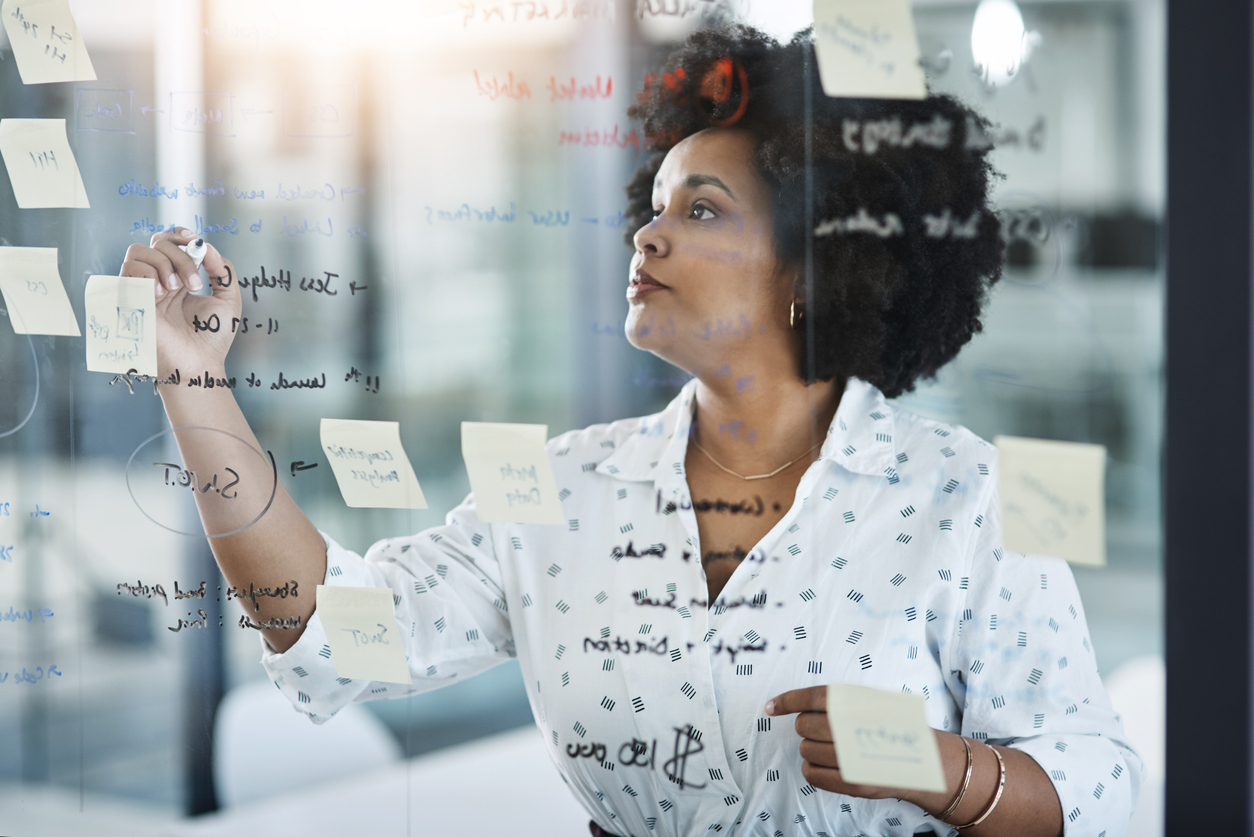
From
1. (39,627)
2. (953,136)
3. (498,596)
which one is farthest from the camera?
(39,627)

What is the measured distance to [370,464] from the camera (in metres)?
1.21

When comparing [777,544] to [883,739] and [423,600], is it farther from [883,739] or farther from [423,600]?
[423,600]

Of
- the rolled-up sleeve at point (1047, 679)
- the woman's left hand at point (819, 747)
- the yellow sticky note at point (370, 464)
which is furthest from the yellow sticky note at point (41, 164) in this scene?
the rolled-up sleeve at point (1047, 679)

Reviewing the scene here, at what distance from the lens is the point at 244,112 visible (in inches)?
48.2

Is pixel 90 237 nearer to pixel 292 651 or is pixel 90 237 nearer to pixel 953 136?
pixel 292 651

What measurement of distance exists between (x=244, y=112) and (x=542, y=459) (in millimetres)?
589

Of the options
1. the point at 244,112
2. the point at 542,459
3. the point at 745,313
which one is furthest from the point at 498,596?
the point at 244,112

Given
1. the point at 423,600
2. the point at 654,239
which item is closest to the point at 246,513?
the point at 423,600

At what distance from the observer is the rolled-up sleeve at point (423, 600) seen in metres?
1.20

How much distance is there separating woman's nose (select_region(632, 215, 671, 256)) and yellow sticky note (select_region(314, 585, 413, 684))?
53 cm

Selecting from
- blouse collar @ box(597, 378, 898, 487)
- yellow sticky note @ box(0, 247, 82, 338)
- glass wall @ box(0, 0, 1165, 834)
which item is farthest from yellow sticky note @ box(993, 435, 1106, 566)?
yellow sticky note @ box(0, 247, 82, 338)

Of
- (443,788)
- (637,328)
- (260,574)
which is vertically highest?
(637,328)

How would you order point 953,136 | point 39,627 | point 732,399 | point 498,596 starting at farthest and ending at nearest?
point 39,627
point 498,596
point 732,399
point 953,136

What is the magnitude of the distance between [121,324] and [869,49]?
99cm
